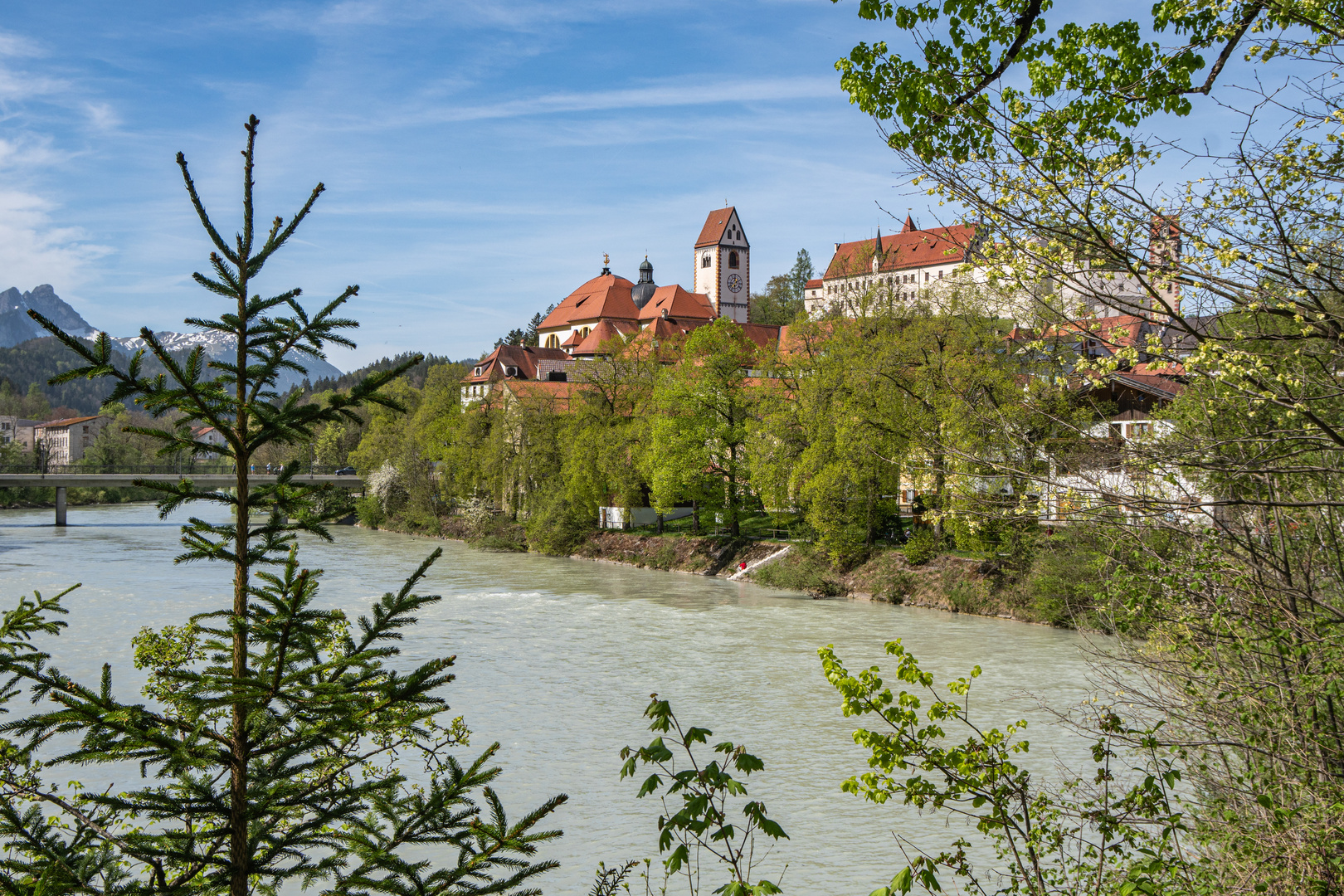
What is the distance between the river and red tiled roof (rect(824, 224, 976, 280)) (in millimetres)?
5412

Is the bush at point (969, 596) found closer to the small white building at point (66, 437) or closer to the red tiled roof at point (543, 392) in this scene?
the red tiled roof at point (543, 392)

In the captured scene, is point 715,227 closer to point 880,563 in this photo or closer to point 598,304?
point 598,304

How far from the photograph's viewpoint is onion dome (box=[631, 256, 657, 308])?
9431 centimetres

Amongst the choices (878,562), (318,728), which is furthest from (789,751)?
(878,562)

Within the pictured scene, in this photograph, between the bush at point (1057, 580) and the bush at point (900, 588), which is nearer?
the bush at point (1057, 580)

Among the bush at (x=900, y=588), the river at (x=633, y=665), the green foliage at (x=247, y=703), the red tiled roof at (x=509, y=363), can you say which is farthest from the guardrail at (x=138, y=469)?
the green foliage at (x=247, y=703)

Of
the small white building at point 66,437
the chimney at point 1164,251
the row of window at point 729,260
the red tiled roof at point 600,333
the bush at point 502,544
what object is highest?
the row of window at point 729,260

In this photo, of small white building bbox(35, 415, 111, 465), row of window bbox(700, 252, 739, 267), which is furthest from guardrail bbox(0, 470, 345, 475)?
small white building bbox(35, 415, 111, 465)

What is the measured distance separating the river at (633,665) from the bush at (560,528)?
14.5 ft

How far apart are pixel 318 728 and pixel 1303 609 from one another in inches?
267

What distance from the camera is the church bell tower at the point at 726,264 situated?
9150cm

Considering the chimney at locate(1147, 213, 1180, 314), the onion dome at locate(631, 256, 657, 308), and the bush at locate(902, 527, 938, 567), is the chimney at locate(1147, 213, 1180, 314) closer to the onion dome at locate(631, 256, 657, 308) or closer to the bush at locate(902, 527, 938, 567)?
the bush at locate(902, 527, 938, 567)

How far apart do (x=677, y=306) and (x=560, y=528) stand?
149 feet

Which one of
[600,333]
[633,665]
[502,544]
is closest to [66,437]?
[600,333]
